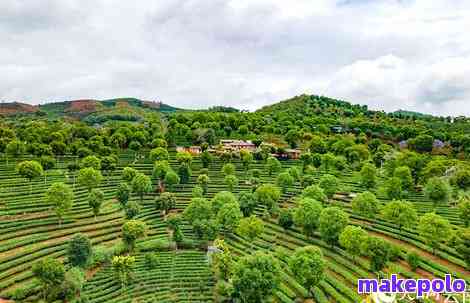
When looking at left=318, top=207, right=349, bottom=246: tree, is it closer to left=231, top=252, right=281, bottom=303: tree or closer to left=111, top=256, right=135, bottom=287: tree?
left=231, top=252, right=281, bottom=303: tree

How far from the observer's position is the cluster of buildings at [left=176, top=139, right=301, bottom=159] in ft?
312

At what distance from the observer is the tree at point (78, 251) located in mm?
42500

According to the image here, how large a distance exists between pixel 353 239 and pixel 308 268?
27.5ft

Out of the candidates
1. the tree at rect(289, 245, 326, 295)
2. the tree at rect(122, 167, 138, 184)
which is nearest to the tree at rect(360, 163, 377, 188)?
the tree at rect(289, 245, 326, 295)

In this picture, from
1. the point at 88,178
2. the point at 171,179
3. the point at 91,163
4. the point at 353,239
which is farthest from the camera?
the point at 91,163

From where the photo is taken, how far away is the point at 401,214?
52.4 meters

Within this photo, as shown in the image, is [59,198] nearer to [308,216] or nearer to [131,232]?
[131,232]

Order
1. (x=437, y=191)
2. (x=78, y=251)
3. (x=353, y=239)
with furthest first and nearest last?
(x=437, y=191), (x=353, y=239), (x=78, y=251)

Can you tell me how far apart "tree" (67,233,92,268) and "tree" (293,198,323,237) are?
82.2ft

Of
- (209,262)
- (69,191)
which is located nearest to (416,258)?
(209,262)

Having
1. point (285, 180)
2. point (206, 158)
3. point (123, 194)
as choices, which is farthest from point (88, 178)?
point (285, 180)

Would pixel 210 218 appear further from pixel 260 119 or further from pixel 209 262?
pixel 260 119

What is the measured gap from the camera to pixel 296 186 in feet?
246

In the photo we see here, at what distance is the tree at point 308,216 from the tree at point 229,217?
24.2 feet
